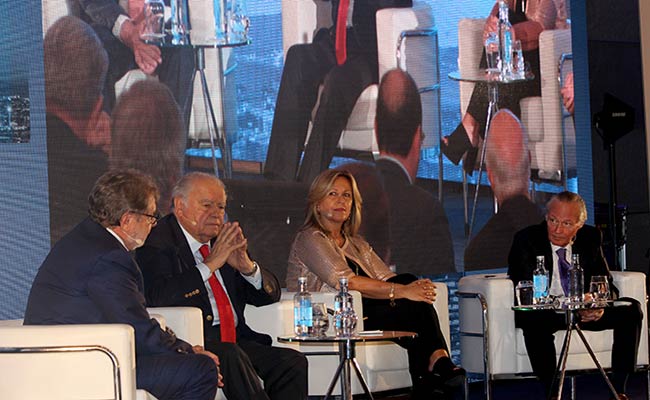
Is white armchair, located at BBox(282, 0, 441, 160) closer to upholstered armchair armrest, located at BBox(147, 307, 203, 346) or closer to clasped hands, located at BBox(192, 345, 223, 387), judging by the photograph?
upholstered armchair armrest, located at BBox(147, 307, 203, 346)

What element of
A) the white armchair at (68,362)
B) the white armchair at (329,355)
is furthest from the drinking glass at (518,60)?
the white armchair at (68,362)

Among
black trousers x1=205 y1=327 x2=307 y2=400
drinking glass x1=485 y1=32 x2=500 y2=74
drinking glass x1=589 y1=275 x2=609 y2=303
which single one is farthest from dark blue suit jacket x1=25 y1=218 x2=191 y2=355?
drinking glass x1=485 y1=32 x2=500 y2=74

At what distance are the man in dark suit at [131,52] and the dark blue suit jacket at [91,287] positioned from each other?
163 cm

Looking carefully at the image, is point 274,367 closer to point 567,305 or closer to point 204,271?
point 204,271

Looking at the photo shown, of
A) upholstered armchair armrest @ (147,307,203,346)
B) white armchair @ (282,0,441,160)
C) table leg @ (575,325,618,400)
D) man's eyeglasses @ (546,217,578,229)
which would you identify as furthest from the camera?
white armchair @ (282,0,441,160)

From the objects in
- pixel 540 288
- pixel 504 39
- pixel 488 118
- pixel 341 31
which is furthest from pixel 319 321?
pixel 504 39

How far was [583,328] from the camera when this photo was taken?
6.14 m

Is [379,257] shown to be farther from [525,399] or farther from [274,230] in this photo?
[525,399]

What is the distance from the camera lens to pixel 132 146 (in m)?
5.56

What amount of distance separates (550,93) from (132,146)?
10.7 ft

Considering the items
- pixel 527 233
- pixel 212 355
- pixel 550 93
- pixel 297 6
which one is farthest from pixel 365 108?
pixel 212 355

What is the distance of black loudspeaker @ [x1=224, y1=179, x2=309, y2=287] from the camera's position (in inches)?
235

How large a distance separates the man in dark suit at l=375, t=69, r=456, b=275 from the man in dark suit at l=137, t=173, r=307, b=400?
159 cm

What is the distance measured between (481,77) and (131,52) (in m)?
2.63
